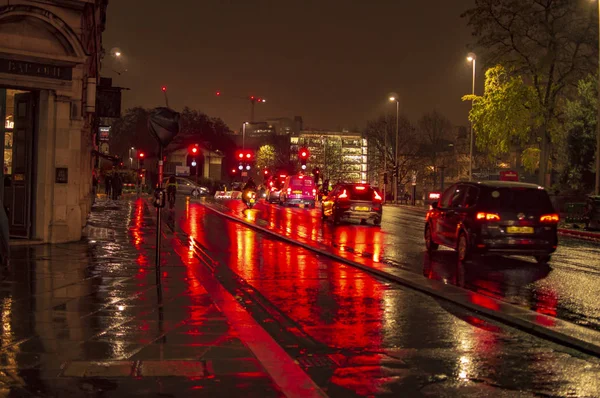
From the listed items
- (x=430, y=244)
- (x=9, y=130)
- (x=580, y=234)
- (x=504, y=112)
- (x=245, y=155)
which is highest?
(x=504, y=112)

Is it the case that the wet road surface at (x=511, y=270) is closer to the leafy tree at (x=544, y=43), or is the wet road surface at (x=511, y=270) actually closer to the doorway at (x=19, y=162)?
the doorway at (x=19, y=162)

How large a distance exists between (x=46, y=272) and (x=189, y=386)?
7.48 m

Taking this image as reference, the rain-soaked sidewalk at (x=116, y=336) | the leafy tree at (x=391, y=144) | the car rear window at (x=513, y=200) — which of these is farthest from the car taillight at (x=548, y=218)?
the leafy tree at (x=391, y=144)

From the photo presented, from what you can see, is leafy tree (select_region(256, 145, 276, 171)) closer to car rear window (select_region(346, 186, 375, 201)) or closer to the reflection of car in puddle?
car rear window (select_region(346, 186, 375, 201))

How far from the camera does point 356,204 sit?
29484mm

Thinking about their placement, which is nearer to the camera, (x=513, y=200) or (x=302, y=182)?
(x=513, y=200)

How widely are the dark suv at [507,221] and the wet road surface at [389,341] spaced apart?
1.31m

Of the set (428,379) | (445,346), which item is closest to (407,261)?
(445,346)

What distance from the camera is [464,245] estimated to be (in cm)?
1656

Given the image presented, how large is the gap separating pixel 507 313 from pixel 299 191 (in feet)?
127

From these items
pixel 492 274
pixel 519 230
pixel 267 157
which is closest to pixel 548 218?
pixel 519 230

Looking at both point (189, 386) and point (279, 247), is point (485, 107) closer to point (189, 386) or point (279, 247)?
point (279, 247)

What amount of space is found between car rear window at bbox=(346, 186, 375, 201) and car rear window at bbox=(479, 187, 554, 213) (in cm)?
1356

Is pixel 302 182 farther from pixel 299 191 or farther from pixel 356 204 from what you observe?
pixel 356 204
